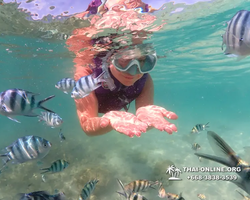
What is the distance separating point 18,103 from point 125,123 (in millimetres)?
1837

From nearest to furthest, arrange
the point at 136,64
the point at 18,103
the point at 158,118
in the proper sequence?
1. the point at 18,103
2. the point at 158,118
3. the point at 136,64

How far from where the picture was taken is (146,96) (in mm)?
5801

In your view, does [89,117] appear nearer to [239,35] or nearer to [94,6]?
[239,35]

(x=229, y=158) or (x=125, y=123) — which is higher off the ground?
(x=229, y=158)

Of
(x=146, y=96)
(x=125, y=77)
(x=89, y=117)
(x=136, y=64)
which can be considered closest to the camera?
(x=89, y=117)

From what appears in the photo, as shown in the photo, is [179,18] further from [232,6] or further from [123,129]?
[123,129]

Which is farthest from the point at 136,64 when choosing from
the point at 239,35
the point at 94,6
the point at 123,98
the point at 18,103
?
the point at 94,6

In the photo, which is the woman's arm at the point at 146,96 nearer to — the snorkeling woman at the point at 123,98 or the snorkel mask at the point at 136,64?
the snorkeling woman at the point at 123,98

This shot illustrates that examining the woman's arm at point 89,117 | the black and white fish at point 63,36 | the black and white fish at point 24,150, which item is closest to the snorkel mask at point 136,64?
the woman's arm at point 89,117

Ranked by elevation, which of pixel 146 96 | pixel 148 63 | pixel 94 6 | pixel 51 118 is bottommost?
pixel 51 118

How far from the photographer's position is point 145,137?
65.4 feet

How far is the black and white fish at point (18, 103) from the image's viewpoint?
278 cm

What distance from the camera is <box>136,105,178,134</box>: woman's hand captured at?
108 inches

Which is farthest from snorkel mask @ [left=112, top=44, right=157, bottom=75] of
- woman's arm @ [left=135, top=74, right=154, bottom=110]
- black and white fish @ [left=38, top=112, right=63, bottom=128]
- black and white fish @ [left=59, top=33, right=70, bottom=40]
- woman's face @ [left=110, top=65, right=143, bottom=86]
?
black and white fish @ [left=59, top=33, right=70, bottom=40]
